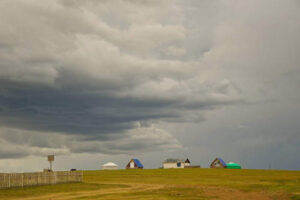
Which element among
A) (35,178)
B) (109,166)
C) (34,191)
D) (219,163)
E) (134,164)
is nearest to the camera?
(34,191)

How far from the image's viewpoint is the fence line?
42888 millimetres

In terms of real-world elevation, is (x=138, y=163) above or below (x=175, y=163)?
above

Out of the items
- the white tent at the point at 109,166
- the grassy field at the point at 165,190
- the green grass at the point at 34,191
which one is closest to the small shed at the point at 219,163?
the white tent at the point at 109,166

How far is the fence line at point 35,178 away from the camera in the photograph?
42888 mm

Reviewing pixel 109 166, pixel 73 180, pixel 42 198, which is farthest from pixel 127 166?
pixel 42 198

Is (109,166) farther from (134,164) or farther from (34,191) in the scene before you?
(34,191)

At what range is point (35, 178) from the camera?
4759 cm

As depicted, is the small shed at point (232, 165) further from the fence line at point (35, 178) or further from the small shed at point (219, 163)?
the fence line at point (35, 178)

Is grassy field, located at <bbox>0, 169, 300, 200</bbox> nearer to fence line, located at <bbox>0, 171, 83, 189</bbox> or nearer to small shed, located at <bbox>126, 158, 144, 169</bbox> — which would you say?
fence line, located at <bbox>0, 171, 83, 189</bbox>

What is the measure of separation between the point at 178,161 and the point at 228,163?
18.2 meters

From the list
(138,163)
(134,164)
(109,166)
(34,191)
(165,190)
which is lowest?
(165,190)

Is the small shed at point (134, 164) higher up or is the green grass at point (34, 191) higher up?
the small shed at point (134, 164)

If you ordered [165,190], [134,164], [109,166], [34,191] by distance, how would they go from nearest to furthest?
1. [165,190]
2. [34,191]
3. [134,164]
4. [109,166]

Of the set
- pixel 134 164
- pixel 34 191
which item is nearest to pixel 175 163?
pixel 134 164
